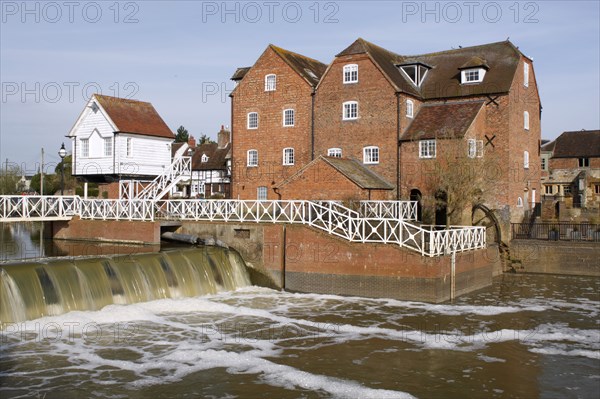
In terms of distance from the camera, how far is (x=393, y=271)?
23.1 meters

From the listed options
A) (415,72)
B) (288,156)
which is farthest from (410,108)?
(288,156)

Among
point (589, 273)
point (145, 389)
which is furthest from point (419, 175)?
point (145, 389)

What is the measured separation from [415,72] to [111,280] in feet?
79.5

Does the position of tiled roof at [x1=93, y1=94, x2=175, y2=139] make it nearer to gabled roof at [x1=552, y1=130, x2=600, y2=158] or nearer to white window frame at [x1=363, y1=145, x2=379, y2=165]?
white window frame at [x1=363, y1=145, x2=379, y2=165]

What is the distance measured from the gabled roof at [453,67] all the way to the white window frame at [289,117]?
4580 millimetres

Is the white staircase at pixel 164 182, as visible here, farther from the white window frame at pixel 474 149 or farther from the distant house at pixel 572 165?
the distant house at pixel 572 165

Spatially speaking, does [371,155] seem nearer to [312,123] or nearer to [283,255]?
[312,123]

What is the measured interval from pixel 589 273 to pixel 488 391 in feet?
61.9

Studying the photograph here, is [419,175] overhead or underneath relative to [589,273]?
overhead

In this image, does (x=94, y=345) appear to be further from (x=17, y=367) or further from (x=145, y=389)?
(x=145, y=389)

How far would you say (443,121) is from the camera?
114 ft

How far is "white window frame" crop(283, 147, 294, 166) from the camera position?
1532 inches

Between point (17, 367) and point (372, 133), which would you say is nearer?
point (17, 367)

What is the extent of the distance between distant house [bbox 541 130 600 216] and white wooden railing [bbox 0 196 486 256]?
28.8 meters
